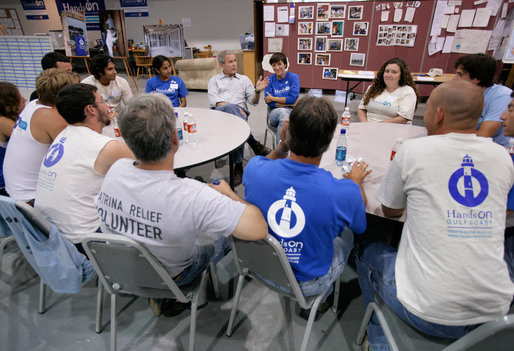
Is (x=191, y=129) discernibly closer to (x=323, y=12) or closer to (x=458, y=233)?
(x=458, y=233)

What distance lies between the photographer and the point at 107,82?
10.5 ft

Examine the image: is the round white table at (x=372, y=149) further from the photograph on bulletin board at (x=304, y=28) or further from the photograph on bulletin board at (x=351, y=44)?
the photograph on bulletin board at (x=304, y=28)

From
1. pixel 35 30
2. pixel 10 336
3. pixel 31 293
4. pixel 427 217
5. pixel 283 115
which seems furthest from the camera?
pixel 35 30

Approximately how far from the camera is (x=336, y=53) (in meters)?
6.59

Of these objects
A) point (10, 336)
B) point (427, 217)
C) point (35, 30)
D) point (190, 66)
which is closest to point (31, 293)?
point (10, 336)

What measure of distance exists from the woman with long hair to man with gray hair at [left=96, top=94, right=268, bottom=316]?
5.01 ft

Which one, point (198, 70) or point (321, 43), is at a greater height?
point (321, 43)

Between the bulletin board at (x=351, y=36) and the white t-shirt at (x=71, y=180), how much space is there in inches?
247

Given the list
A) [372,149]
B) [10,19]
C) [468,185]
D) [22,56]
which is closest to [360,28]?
[372,149]

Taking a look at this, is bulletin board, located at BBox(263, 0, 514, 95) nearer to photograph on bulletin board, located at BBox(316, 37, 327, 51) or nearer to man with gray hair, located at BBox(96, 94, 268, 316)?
photograph on bulletin board, located at BBox(316, 37, 327, 51)

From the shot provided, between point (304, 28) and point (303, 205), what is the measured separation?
655cm

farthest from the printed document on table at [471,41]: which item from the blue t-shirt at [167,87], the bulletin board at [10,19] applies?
the bulletin board at [10,19]

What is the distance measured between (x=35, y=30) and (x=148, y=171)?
1514 centimetres

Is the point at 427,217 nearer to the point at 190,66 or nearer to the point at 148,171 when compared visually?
the point at 148,171
